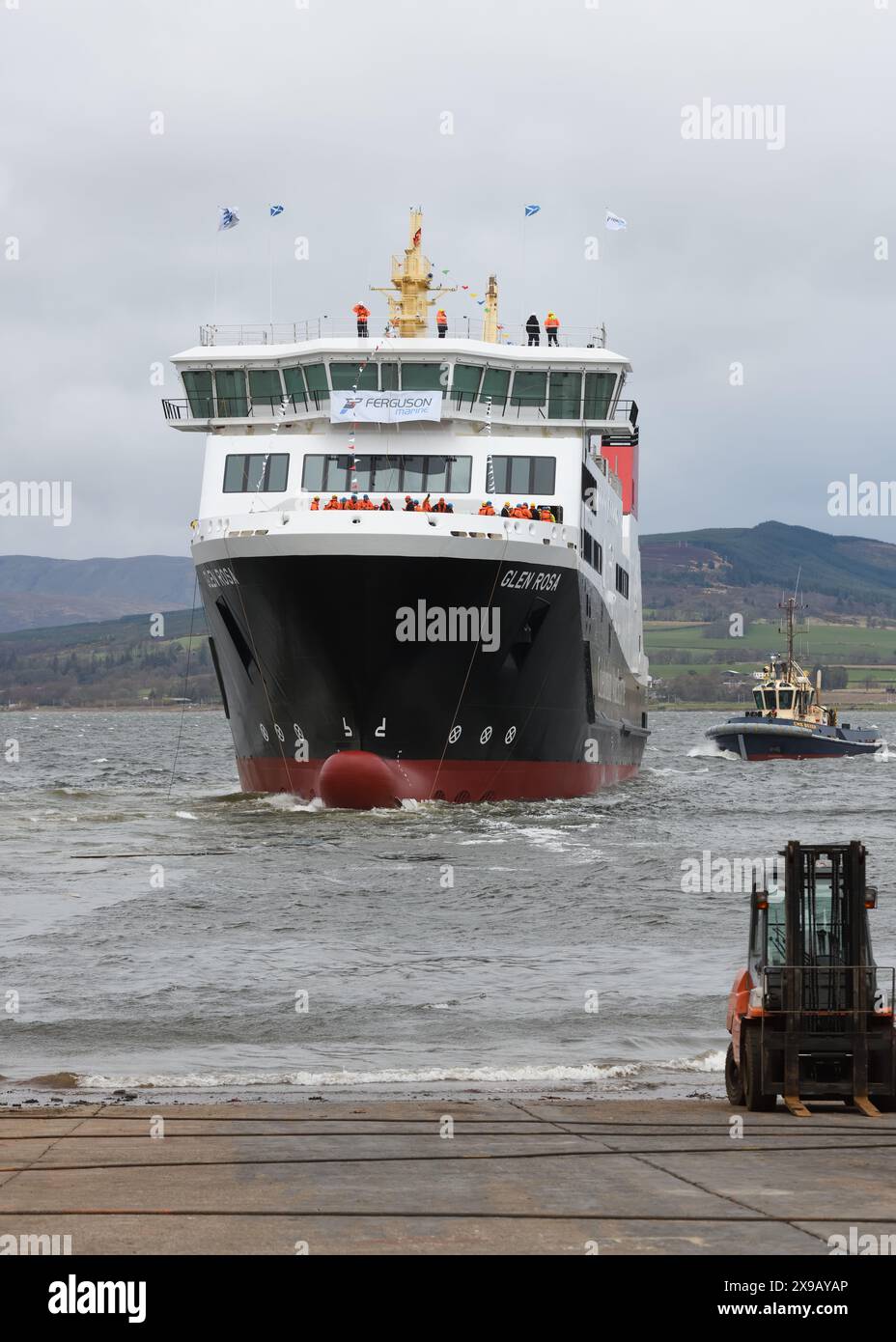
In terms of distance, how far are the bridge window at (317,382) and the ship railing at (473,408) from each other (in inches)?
7.0

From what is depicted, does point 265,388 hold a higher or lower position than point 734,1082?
higher

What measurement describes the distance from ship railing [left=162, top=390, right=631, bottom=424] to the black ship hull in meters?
4.55

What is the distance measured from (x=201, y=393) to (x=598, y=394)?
9.41 meters

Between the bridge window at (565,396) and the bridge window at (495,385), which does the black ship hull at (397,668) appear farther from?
the bridge window at (495,385)

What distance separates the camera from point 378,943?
2030 cm

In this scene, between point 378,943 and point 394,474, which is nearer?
point 378,943

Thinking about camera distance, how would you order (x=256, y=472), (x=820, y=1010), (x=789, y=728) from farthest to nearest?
(x=789, y=728)
(x=256, y=472)
(x=820, y=1010)

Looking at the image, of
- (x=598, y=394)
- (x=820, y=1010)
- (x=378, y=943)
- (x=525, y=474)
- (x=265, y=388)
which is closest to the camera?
(x=820, y=1010)

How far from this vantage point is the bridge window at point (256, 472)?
37.5 metres

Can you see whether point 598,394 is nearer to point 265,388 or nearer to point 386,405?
point 386,405
